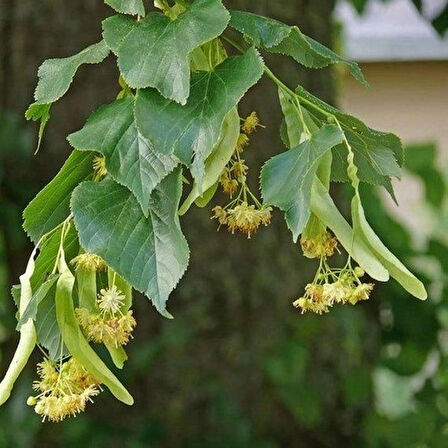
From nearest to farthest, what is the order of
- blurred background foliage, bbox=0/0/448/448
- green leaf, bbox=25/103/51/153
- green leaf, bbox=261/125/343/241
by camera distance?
green leaf, bbox=261/125/343/241, green leaf, bbox=25/103/51/153, blurred background foliage, bbox=0/0/448/448

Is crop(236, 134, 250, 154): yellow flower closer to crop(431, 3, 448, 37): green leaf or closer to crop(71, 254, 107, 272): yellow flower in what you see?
crop(71, 254, 107, 272): yellow flower

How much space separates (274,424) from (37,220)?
4.08ft

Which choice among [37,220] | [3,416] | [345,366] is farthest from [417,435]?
[37,220]

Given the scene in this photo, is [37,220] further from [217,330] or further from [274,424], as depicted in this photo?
[274,424]

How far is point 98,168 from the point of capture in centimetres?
63

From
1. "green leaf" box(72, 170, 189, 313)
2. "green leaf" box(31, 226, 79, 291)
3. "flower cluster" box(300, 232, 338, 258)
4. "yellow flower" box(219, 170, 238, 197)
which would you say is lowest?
"green leaf" box(31, 226, 79, 291)

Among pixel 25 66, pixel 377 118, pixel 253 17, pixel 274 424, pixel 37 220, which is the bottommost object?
pixel 377 118

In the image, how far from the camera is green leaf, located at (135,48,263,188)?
1.88ft

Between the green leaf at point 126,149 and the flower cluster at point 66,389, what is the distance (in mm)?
102

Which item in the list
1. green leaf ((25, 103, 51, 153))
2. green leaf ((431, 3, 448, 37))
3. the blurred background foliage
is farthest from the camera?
the blurred background foliage

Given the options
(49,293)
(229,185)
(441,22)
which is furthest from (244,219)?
(441,22)

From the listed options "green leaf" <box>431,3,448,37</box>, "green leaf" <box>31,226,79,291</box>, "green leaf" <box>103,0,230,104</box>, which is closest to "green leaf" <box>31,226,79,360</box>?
"green leaf" <box>31,226,79,291</box>

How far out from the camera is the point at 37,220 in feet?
2.12

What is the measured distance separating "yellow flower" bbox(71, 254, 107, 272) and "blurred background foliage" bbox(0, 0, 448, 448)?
109cm
